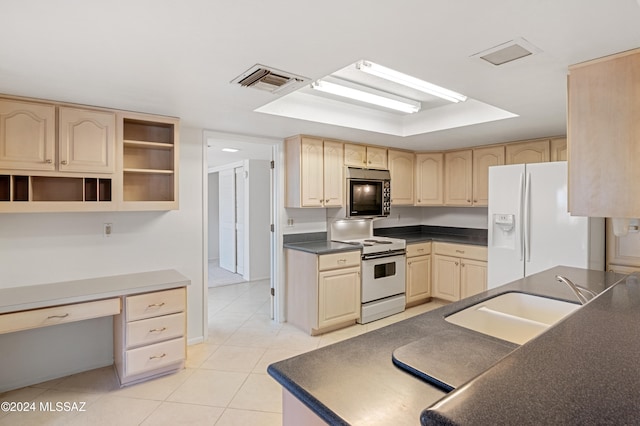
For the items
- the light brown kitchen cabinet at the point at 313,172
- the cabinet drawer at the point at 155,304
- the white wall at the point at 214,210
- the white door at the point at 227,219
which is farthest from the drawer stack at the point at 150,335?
the white wall at the point at 214,210

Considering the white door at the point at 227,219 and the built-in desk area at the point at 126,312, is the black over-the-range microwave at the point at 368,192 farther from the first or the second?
the white door at the point at 227,219

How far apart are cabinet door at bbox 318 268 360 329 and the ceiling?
198 centimetres

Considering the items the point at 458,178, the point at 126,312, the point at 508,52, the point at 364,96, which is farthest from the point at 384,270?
the point at 508,52

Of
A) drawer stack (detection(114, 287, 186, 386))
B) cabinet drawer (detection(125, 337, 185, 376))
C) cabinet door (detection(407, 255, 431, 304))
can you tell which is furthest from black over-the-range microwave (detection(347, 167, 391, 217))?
cabinet drawer (detection(125, 337, 185, 376))

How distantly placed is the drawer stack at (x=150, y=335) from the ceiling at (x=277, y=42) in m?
1.51

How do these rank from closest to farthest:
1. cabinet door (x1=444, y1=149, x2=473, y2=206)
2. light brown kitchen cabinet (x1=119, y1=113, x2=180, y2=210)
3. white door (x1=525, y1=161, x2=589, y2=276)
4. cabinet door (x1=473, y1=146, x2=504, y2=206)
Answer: light brown kitchen cabinet (x1=119, y1=113, x2=180, y2=210)
white door (x1=525, y1=161, x2=589, y2=276)
cabinet door (x1=473, y1=146, x2=504, y2=206)
cabinet door (x1=444, y1=149, x2=473, y2=206)

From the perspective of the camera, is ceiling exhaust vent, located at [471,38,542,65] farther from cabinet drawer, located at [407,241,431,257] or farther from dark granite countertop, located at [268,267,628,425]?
cabinet drawer, located at [407,241,431,257]

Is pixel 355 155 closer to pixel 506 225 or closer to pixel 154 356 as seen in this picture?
pixel 506 225

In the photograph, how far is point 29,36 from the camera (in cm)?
153

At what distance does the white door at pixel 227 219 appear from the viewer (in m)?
6.55

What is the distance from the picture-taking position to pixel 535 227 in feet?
10.7

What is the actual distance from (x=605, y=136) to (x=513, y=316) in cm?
100

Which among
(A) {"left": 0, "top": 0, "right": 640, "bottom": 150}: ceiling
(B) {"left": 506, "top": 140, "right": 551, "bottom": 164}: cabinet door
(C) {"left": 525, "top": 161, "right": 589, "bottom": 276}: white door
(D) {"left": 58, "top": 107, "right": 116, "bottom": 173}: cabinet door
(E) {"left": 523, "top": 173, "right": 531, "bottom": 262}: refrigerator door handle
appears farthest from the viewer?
(B) {"left": 506, "top": 140, "right": 551, "bottom": 164}: cabinet door

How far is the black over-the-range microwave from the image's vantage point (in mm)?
4090
